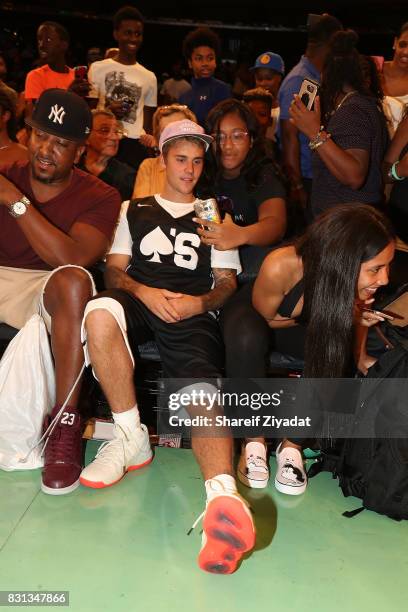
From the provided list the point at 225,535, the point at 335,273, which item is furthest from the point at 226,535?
the point at 335,273

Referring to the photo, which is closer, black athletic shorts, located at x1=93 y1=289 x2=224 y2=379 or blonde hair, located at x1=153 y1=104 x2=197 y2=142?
black athletic shorts, located at x1=93 y1=289 x2=224 y2=379

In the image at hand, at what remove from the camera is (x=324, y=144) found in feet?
8.48

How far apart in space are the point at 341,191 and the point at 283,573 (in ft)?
5.13

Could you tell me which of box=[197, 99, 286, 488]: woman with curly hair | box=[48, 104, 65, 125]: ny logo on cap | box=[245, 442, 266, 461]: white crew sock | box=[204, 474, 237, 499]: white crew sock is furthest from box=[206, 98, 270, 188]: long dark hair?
box=[204, 474, 237, 499]: white crew sock

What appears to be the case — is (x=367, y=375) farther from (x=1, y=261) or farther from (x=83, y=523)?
(x=1, y=261)

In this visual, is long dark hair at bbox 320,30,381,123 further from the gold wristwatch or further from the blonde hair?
the gold wristwatch

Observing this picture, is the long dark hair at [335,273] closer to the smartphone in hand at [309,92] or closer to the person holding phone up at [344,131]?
the person holding phone up at [344,131]

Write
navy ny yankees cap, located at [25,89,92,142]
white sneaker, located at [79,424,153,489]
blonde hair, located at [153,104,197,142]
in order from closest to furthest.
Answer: white sneaker, located at [79,424,153,489]
navy ny yankees cap, located at [25,89,92,142]
blonde hair, located at [153,104,197,142]

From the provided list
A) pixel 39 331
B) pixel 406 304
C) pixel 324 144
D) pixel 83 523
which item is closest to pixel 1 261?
pixel 39 331

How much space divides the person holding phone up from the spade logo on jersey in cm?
62

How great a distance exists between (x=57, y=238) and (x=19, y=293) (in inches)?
11.9

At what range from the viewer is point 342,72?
274 centimetres

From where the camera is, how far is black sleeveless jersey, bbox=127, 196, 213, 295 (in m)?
2.52

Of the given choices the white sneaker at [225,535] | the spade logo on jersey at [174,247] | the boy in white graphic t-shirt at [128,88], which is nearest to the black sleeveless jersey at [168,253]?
the spade logo on jersey at [174,247]
